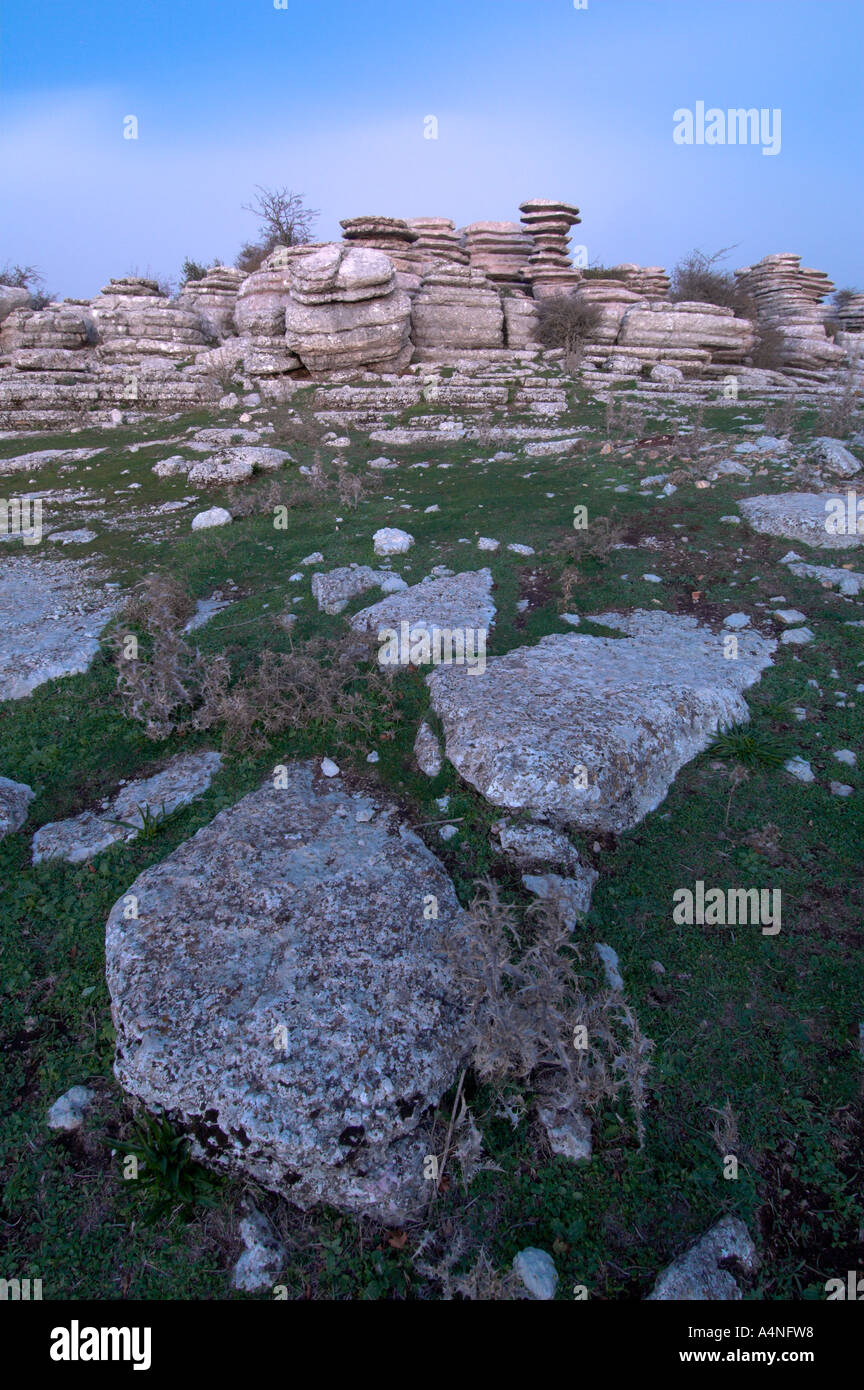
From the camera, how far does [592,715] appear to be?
391cm

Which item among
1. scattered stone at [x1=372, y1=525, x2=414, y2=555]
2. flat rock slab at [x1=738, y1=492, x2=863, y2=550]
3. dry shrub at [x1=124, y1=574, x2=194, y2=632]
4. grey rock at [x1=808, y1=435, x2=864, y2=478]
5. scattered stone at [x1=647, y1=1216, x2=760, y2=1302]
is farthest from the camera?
grey rock at [x1=808, y1=435, x2=864, y2=478]

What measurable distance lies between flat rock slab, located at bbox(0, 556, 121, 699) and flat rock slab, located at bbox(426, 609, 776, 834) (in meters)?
2.95

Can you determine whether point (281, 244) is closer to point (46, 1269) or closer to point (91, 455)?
point (91, 455)

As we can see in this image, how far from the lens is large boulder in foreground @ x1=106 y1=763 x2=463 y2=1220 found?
2.45 m

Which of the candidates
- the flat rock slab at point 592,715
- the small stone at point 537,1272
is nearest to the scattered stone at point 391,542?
the flat rock slab at point 592,715

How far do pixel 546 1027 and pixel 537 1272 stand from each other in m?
0.73

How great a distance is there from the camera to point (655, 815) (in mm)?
3744

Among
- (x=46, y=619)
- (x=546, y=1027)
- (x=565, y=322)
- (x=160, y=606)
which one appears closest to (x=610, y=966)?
(x=546, y=1027)

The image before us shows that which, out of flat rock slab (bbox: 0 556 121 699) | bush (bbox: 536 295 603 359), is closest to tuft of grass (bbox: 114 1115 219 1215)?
flat rock slab (bbox: 0 556 121 699)

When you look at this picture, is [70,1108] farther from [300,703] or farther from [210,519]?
[210,519]

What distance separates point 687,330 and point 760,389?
441cm

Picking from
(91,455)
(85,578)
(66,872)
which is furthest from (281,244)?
(66,872)

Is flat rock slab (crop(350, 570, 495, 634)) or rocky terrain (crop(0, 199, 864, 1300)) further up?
flat rock slab (crop(350, 570, 495, 634))

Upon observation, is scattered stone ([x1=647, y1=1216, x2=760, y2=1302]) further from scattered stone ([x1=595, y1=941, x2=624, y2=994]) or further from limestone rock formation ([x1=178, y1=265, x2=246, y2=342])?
limestone rock formation ([x1=178, y1=265, x2=246, y2=342])
